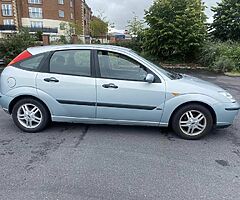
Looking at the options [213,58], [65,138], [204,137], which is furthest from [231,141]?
[213,58]

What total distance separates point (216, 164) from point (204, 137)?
0.91m

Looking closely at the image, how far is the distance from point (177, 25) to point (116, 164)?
12.9 meters

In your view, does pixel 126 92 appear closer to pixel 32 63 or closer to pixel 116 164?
pixel 116 164

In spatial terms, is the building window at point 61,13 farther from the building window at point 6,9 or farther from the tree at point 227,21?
the tree at point 227,21

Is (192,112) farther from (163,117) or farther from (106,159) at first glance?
(106,159)

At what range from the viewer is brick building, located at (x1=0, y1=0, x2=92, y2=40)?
43.0 meters

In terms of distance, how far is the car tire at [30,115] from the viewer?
407 cm

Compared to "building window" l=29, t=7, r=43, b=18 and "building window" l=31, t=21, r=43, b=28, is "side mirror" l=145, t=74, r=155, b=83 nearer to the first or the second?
"building window" l=31, t=21, r=43, b=28

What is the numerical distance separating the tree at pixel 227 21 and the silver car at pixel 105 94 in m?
13.4

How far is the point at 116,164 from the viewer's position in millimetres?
3117

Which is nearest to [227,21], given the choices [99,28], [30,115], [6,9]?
[30,115]

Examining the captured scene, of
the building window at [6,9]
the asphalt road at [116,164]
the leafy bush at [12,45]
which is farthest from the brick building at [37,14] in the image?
the asphalt road at [116,164]

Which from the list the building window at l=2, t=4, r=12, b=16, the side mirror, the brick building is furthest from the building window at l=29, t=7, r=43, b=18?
the side mirror

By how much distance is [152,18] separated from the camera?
577 inches
